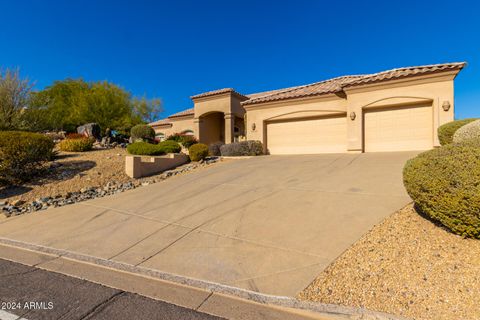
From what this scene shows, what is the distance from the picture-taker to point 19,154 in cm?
925

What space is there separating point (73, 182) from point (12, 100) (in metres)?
8.46

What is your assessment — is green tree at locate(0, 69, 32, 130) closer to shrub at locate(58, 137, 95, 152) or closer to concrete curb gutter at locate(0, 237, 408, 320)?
shrub at locate(58, 137, 95, 152)

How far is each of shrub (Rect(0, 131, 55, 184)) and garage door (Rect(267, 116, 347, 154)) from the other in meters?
12.3

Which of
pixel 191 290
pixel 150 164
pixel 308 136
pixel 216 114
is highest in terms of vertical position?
pixel 216 114

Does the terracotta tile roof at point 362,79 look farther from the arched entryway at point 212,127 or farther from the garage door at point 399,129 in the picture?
the arched entryway at point 212,127

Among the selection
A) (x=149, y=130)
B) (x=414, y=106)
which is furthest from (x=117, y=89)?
(x=414, y=106)

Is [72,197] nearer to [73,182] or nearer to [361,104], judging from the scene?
[73,182]

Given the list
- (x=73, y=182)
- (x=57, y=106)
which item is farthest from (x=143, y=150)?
(x=57, y=106)

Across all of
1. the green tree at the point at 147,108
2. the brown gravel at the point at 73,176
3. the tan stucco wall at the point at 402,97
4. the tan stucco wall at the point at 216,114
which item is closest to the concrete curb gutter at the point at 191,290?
the brown gravel at the point at 73,176

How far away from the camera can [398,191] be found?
6.23 m

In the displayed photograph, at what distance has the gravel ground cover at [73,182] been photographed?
8.21 m

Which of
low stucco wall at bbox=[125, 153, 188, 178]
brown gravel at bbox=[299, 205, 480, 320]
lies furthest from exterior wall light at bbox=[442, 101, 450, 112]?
low stucco wall at bbox=[125, 153, 188, 178]

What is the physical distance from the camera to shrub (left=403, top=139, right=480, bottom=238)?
11.1 ft

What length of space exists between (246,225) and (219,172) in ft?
19.5
